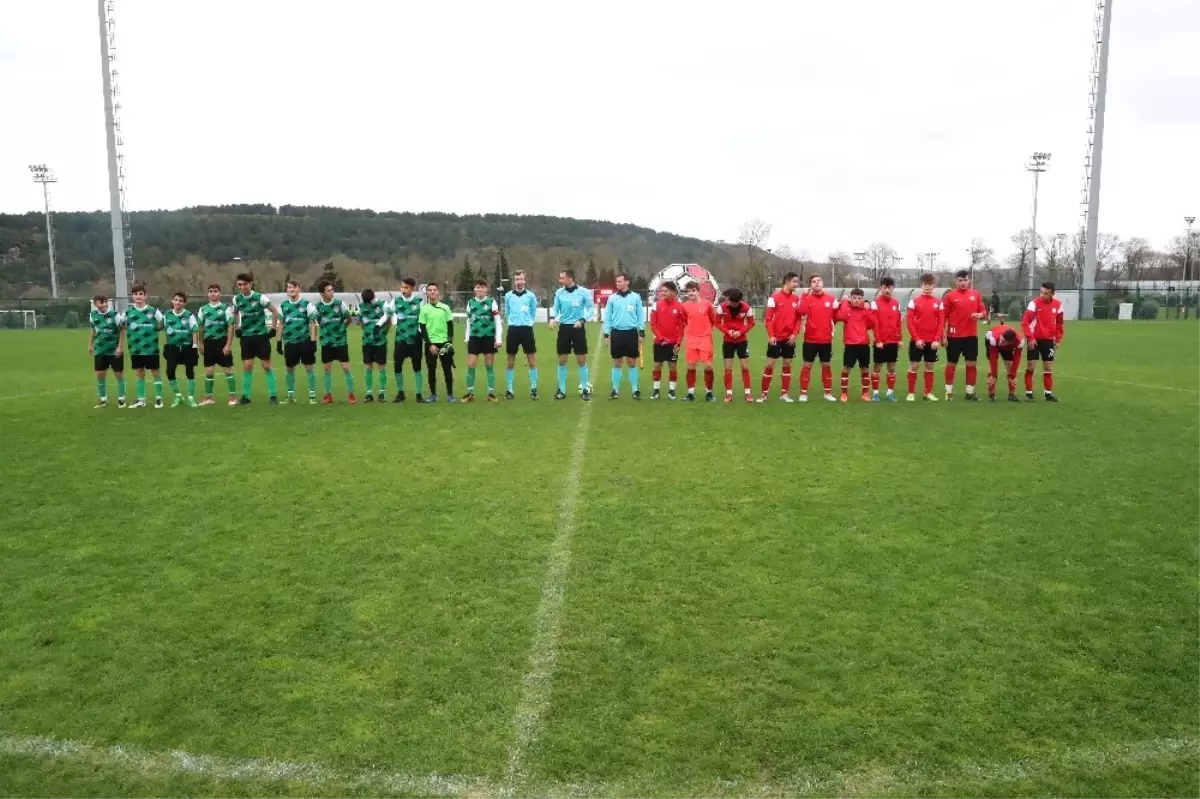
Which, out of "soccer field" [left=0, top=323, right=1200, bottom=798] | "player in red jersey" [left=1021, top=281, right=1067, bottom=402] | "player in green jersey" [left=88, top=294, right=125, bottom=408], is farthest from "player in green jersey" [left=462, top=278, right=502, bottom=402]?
"player in red jersey" [left=1021, top=281, right=1067, bottom=402]

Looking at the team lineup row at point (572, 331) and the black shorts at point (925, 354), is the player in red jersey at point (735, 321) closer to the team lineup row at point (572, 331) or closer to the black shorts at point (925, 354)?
the team lineup row at point (572, 331)

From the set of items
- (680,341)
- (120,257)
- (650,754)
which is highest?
(120,257)

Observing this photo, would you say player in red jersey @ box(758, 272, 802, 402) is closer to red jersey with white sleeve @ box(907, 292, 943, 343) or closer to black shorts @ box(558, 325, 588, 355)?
red jersey with white sleeve @ box(907, 292, 943, 343)

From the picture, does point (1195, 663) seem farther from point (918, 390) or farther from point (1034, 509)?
point (918, 390)

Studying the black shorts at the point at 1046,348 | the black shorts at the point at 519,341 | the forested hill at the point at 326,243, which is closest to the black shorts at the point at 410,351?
the black shorts at the point at 519,341

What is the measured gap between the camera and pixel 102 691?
3.76m

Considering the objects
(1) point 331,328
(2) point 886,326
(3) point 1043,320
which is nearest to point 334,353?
(1) point 331,328

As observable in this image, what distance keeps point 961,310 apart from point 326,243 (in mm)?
103851

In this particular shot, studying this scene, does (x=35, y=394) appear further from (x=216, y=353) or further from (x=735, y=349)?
(x=735, y=349)

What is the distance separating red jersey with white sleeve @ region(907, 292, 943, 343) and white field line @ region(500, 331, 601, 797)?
24.6ft

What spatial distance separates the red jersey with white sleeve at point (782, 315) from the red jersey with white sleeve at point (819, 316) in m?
0.17

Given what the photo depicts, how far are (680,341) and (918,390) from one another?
4157mm

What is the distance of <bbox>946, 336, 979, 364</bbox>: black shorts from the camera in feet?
40.6

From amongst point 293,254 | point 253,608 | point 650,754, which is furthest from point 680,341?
point 293,254
